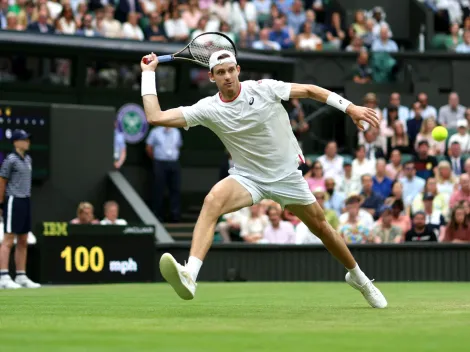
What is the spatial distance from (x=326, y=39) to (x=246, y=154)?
53.6 ft

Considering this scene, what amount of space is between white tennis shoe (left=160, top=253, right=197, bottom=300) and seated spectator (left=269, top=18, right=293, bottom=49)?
15935 mm

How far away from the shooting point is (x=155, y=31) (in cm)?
2223

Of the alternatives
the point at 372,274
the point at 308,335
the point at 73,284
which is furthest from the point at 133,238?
the point at 308,335

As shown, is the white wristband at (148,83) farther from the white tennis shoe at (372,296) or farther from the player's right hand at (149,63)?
the white tennis shoe at (372,296)

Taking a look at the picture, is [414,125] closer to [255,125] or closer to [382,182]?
[382,182]

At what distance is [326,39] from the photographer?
2530 cm

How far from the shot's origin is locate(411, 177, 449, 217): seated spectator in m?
18.4

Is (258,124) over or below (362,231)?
over

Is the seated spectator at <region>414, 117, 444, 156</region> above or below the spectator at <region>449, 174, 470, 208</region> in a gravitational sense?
above

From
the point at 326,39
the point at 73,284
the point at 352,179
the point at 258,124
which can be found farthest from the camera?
the point at 326,39

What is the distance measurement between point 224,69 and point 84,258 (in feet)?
26.7

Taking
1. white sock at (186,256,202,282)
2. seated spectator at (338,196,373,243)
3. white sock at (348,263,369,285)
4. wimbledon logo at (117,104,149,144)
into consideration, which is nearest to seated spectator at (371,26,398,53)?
wimbledon logo at (117,104,149,144)

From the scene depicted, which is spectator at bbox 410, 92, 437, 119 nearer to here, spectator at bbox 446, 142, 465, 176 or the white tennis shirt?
spectator at bbox 446, 142, 465, 176

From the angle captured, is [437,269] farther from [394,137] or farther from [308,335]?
Answer: [308,335]
